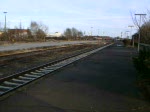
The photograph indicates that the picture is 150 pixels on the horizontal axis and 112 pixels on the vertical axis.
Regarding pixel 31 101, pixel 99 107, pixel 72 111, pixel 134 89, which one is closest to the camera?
pixel 72 111

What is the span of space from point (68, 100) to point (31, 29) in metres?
171

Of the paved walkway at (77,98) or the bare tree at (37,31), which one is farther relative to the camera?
the bare tree at (37,31)

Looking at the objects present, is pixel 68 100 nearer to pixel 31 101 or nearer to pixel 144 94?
pixel 31 101

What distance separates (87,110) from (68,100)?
1514 mm

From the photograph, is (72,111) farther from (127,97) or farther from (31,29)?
(31,29)

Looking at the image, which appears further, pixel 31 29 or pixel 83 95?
pixel 31 29

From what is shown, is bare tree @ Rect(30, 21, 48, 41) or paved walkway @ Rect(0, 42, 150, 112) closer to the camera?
paved walkway @ Rect(0, 42, 150, 112)

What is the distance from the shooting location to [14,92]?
12.7 meters

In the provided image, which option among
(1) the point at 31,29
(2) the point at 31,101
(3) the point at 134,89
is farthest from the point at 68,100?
(1) the point at 31,29

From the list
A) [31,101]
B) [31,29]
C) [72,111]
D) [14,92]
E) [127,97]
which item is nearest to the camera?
[72,111]

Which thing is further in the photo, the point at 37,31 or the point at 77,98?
the point at 37,31

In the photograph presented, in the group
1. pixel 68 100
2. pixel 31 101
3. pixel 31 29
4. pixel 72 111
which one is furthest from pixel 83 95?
pixel 31 29

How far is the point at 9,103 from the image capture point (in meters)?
10.6

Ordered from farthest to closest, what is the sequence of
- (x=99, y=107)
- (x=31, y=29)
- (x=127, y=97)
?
(x=31, y=29) → (x=127, y=97) → (x=99, y=107)
